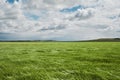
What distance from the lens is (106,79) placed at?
32.2ft

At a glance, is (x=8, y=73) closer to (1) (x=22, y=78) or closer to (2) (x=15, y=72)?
(2) (x=15, y=72)

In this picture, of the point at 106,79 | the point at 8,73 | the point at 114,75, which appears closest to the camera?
the point at 106,79

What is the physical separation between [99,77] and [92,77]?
40 cm

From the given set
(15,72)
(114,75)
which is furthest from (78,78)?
(15,72)

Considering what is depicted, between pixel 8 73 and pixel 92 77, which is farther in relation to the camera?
pixel 8 73

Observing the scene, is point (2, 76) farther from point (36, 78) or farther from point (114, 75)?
point (114, 75)

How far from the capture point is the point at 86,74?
10.8 metres

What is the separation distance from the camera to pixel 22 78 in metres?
10.0

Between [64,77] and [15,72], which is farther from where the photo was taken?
[15,72]

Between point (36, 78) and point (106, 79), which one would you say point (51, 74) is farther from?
point (106, 79)

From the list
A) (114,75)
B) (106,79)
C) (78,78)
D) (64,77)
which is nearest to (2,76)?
(64,77)

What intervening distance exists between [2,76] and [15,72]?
1.10m

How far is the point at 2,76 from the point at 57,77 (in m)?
3.35

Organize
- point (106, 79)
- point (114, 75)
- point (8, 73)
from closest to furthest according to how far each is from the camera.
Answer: point (106, 79)
point (114, 75)
point (8, 73)
